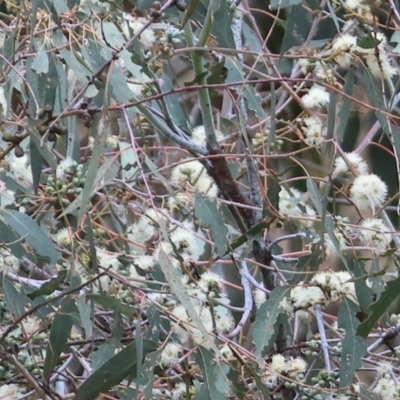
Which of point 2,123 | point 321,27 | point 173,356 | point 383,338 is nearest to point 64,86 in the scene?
point 2,123

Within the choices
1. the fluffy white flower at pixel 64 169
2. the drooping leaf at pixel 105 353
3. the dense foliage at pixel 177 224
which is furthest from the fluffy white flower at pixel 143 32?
the drooping leaf at pixel 105 353

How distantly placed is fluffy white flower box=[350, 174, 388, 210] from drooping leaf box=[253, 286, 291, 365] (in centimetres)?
19

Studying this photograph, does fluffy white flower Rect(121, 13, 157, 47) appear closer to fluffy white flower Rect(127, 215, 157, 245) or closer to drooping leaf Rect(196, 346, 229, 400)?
fluffy white flower Rect(127, 215, 157, 245)

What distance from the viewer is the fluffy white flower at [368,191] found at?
98 cm

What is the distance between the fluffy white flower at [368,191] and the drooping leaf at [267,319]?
0.19 m

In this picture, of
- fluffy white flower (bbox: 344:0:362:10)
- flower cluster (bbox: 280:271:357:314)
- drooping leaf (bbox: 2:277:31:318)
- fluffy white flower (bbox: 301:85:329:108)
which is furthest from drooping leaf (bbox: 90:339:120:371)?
fluffy white flower (bbox: 344:0:362:10)

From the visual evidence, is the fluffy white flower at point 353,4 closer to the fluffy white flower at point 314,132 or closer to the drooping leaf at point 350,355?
the fluffy white flower at point 314,132

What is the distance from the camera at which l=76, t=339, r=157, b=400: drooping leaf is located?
0.84m

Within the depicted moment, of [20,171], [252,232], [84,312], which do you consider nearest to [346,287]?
[252,232]

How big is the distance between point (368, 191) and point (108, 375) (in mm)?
454

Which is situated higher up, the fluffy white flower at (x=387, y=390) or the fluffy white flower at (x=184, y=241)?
the fluffy white flower at (x=184, y=241)

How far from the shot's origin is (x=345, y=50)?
925 millimetres

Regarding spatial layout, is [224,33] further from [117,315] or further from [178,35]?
[117,315]

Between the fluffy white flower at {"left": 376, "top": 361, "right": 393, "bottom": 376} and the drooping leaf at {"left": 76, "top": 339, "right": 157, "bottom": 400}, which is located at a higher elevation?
the drooping leaf at {"left": 76, "top": 339, "right": 157, "bottom": 400}
